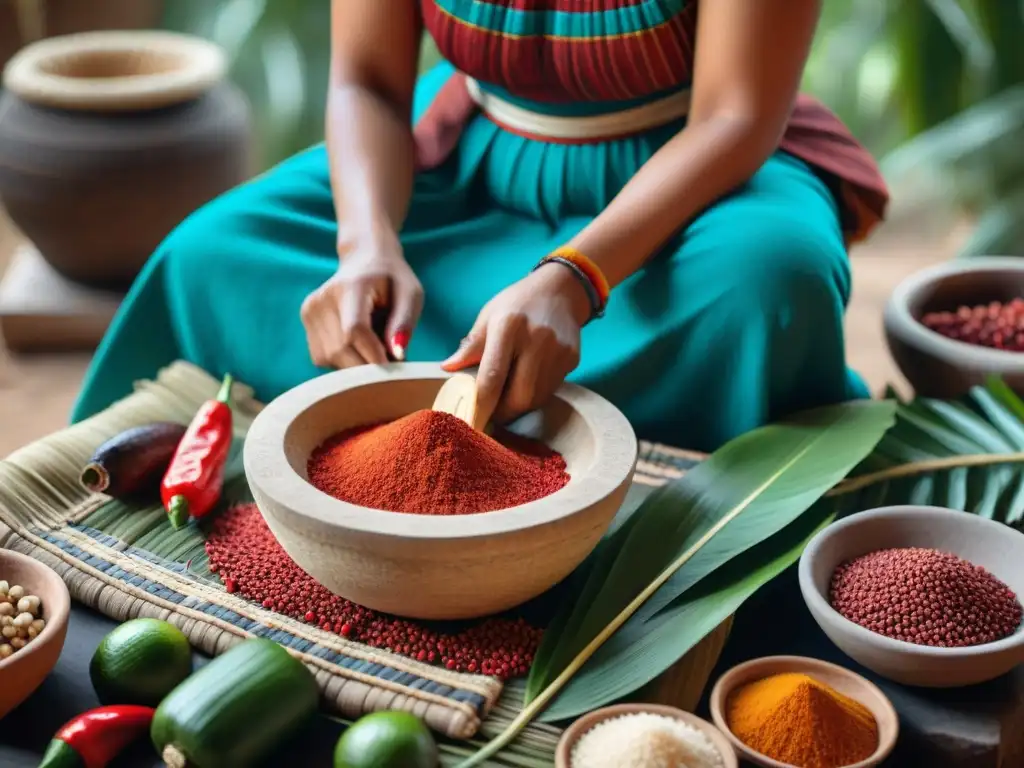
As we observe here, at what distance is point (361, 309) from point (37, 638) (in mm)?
575

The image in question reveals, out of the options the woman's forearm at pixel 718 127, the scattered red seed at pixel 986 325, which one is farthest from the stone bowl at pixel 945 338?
the woman's forearm at pixel 718 127

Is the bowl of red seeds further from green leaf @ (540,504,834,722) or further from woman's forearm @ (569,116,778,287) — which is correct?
woman's forearm @ (569,116,778,287)

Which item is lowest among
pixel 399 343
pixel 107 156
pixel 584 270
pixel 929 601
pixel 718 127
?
pixel 107 156

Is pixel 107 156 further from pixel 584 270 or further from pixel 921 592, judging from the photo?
pixel 921 592

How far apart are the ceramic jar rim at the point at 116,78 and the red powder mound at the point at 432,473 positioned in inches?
66.3

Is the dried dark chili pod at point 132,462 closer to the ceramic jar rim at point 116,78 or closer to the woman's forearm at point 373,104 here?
the woman's forearm at point 373,104

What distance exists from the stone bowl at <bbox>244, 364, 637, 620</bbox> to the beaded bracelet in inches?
Answer: 7.1

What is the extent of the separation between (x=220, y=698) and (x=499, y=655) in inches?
12.1

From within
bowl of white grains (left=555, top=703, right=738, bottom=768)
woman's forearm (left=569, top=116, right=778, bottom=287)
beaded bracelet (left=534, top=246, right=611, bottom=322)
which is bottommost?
bowl of white grains (left=555, top=703, right=738, bottom=768)

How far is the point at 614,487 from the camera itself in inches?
51.2

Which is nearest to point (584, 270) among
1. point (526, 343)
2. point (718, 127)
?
point (526, 343)

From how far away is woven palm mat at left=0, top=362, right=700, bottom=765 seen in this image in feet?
4.17

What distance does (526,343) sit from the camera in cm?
145

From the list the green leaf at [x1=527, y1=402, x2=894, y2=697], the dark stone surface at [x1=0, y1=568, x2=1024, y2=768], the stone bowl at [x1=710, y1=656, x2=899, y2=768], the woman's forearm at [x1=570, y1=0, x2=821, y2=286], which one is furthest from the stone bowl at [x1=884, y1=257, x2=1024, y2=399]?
the stone bowl at [x1=710, y1=656, x2=899, y2=768]
